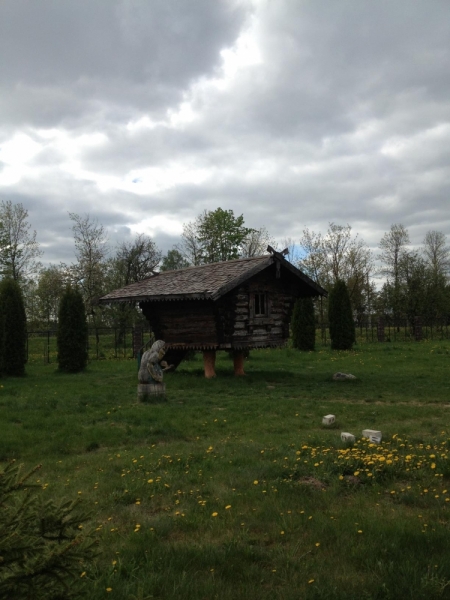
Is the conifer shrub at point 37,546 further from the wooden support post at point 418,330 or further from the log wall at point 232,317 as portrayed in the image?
the wooden support post at point 418,330

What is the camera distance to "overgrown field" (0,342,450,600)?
388cm

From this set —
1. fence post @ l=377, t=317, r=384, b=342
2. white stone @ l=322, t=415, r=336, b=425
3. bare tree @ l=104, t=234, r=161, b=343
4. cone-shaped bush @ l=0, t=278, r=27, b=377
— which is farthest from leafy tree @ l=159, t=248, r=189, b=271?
white stone @ l=322, t=415, r=336, b=425

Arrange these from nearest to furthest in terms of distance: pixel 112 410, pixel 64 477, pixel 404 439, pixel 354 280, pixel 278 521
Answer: pixel 278 521 → pixel 64 477 → pixel 404 439 → pixel 112 410 → pixel 354 280

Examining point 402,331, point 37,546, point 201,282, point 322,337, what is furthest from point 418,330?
point 37,546

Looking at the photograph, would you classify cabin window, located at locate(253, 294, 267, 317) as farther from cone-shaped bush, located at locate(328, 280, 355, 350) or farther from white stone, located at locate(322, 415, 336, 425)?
cone-shaped bush, located at locate(328, 280, 355, 350)

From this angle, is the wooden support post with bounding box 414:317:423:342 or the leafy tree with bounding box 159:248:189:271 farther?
the leafy tree with bounding box 159:248:189:271

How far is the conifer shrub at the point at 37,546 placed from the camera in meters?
2.43

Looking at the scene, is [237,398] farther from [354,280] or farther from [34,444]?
[354,280]

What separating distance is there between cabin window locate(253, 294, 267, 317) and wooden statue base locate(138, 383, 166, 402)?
6162mm

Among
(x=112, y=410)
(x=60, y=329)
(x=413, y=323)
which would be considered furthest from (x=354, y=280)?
(x=112, y=410)

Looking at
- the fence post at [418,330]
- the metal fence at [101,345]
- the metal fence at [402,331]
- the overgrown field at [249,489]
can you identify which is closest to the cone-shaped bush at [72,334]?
the metal fence at [101,345]

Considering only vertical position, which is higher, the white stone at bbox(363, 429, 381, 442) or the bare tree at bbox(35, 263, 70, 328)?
the bare tree at bbox(35, 263, 70, 328)

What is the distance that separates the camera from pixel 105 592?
368cm

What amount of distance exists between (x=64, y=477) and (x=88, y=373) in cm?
1300
